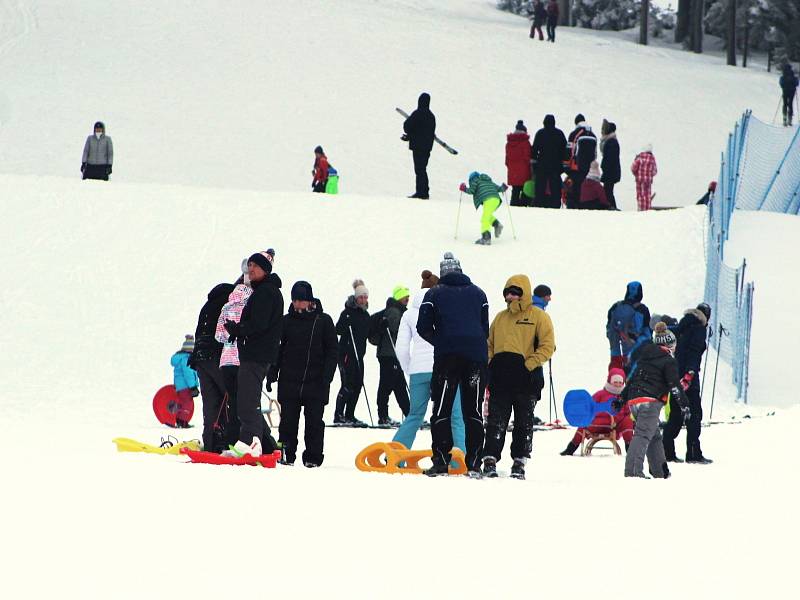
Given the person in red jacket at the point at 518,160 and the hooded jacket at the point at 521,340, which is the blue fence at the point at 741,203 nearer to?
the person in red jacket at the point at 518,160

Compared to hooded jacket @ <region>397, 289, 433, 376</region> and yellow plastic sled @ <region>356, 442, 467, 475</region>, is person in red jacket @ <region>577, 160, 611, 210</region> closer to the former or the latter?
hooded jacket @ <region>397, 289, 433, 376</region>

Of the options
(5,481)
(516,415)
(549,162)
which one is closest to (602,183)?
(549,162)

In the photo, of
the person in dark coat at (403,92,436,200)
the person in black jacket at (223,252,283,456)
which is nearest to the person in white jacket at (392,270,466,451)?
the person in black jacket at (223,252,283,456)

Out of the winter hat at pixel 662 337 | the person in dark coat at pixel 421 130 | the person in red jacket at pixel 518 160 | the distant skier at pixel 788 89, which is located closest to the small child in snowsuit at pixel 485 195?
the person in dark coat at pixel 421 130

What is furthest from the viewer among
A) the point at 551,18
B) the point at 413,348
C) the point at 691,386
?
the point at 551,18

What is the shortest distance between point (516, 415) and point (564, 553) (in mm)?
3110

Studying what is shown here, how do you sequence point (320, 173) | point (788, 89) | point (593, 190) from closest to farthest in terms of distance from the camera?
point (593, 190), point (320, 173), point (788, 89)

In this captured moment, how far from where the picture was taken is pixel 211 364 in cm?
1020

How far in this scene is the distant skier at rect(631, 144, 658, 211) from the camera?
24609mm

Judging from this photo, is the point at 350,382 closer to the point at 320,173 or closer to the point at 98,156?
the point at 98,156

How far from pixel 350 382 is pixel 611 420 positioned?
3181mm

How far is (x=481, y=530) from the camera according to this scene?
7262 mm

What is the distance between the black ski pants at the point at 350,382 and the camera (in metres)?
14.8

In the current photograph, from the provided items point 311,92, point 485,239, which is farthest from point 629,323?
point 311,92
